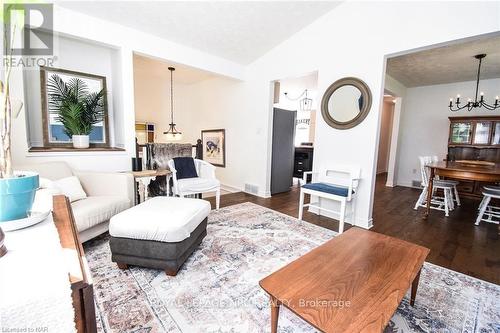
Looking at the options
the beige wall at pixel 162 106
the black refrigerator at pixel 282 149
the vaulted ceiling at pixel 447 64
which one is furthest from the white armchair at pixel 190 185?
the vaulted ceiling at pixel 447 64

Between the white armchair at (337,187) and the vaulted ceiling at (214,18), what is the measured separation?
223cm

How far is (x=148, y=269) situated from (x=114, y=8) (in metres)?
2.90

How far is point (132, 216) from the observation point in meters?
A: 1.86

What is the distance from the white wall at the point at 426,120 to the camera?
189 inches

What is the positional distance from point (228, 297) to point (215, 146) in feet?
13.7

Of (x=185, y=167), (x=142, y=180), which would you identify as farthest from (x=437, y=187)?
(x=142, y=180)

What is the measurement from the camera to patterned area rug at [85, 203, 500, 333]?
1392 millimetres

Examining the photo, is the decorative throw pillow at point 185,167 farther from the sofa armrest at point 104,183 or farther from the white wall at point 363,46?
the white wall at point 363,46

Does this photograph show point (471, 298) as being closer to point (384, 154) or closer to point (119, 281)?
point (119, 281)

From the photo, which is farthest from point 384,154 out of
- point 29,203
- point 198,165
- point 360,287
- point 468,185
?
point 29,203

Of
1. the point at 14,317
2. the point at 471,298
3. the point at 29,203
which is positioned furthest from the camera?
the point at 471,298

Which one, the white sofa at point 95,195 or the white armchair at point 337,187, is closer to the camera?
the white sofa at point 95,195

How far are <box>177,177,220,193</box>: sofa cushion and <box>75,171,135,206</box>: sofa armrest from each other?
72 cm

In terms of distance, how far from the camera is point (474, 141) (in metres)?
4.41
